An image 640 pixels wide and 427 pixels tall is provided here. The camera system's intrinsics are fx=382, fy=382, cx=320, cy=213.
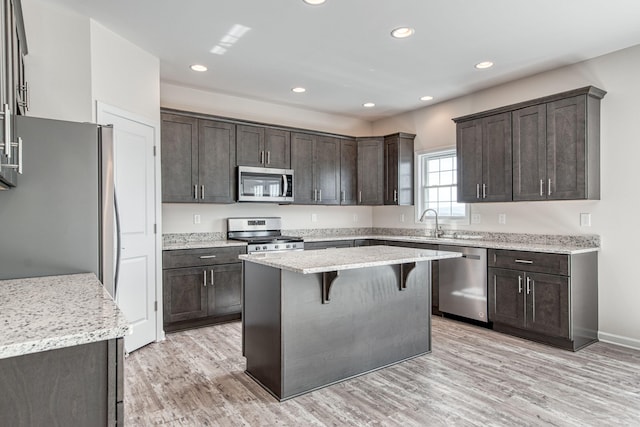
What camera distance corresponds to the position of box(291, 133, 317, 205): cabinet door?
5223mm

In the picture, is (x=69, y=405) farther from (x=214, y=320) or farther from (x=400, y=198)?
(x=400, y=198)

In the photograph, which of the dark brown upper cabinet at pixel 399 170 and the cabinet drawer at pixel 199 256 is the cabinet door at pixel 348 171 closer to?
the dark brown upper cabinet at pixel 399 170

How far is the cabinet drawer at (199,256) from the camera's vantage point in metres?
3.99

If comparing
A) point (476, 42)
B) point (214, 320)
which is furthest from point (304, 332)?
point (476, 42)

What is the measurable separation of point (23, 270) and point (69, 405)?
48.0 inches

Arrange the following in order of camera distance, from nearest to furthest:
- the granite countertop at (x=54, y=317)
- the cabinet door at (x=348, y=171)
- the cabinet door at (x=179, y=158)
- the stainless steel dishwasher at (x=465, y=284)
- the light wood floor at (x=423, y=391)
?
the granite countertop at (x=54, y=317) < the light wood floor at (x=423, y=391) < the stainless steel dishwasher at (x=465, y=284) < the cabinet door at (x=179, y=158) < the cabinet door at (x=348, y=171)

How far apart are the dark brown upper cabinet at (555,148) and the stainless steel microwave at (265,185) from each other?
2437mm

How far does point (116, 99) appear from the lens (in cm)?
329

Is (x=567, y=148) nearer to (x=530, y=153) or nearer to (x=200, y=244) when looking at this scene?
(x=530, y=153)

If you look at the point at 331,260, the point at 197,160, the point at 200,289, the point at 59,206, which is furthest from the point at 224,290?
the point at 59,206

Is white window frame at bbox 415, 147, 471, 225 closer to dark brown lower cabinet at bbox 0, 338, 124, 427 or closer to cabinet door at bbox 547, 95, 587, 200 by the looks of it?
cabinet door at bbox 547, 95, 587, 200

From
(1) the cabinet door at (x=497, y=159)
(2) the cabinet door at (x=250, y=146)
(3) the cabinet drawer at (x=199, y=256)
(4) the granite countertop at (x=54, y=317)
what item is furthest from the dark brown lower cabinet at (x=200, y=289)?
(1) the cabinet door at (x=497, y=159)

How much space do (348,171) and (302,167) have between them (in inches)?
32.2

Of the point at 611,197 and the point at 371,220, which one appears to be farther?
the point at 371,220
